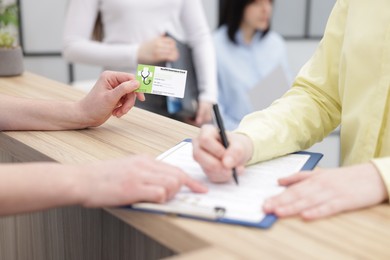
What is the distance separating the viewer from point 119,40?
2271 mm

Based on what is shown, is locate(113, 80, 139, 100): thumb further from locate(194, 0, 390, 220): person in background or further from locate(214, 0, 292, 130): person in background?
locate(214, 0, 292, 130): person in background

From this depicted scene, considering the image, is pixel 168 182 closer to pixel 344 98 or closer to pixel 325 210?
pixel 325 210

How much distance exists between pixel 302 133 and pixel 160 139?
27cm

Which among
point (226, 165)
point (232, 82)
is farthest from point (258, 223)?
point (232, 82)

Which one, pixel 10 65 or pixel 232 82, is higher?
pixel 10 65

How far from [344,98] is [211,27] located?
2741 millimetres

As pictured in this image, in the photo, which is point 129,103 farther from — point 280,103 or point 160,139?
point 280,103

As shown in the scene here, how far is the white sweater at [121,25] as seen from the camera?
2.20 metres

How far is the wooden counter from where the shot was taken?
673 millimetres

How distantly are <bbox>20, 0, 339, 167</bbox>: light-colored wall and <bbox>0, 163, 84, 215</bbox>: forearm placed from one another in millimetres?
2849

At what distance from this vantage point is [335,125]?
3.68 feet

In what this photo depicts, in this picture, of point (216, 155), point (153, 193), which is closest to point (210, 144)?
point (216, 155)

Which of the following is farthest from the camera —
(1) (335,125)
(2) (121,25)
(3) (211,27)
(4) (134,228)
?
(3) (211,27)

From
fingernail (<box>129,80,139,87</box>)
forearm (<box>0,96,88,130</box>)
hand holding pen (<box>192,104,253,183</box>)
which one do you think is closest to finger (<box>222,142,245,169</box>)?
hand holding pen (<box>192,104,253,183</box>)
